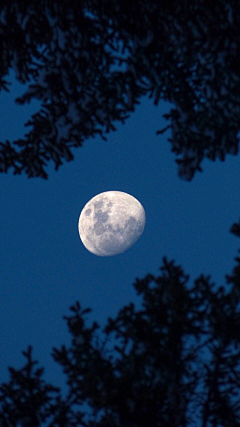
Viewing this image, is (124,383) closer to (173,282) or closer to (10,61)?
(173,282)

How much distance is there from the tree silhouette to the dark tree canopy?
2.78 meters

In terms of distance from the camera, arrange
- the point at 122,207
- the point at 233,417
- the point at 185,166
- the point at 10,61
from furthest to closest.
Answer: the point at 122,207 → the point at 233,417 → the point at 10,61 → the point at 185,166

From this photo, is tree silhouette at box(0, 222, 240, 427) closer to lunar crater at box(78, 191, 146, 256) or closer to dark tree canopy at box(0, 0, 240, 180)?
dark tree canopy at box(0, 0, 240, 180)

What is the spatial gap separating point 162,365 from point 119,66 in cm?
464

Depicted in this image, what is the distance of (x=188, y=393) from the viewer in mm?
7945

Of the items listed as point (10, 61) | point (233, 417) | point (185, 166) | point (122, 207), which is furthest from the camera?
point (122, 207)

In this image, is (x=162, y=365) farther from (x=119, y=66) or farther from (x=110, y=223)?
(x=110, y=223)

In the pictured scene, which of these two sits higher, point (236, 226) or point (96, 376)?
point (236, 226)

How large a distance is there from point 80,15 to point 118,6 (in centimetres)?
49

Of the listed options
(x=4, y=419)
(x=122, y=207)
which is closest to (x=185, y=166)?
(x=4, y=419)

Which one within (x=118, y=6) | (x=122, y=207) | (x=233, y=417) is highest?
(x=122, y=207)

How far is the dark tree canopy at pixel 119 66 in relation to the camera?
5398mm

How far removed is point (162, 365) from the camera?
7.65 metres

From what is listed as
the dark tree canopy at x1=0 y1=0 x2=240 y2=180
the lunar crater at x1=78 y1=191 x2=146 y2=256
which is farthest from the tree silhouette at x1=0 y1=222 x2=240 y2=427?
the lunar crater at x1=78 y1=191 x2=146 y2=256
